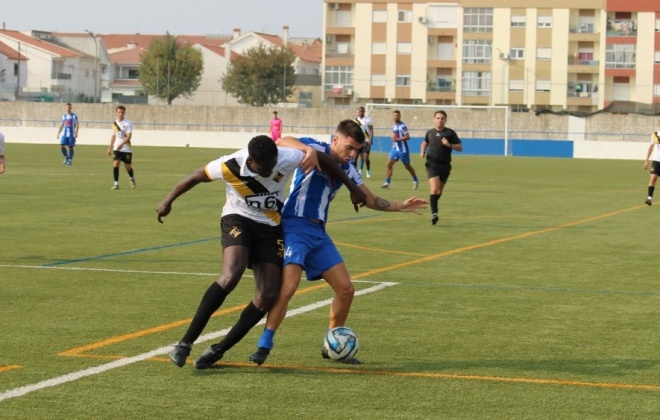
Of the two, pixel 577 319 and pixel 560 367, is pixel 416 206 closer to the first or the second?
pixel 560 367

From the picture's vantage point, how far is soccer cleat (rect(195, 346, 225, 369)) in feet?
27.5

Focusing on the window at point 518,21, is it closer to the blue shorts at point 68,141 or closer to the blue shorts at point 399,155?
the blue shorts at point 68,141

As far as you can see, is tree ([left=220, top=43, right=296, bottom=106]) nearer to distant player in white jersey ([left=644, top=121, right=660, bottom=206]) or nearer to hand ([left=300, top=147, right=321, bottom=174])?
distant player in white jersey ([left=644, top=121, right=660, bottom=206])

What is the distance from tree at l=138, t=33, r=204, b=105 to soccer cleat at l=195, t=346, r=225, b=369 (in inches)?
3960

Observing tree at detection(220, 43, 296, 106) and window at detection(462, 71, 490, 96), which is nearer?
window at detection(462, 71, 490, 96)

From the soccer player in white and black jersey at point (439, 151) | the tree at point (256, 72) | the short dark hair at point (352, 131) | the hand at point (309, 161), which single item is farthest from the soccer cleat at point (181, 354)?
the tree at point (256, 72)

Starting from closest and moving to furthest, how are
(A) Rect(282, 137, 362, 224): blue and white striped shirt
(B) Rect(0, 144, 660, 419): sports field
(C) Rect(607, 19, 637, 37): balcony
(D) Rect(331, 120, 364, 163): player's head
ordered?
(B) Rect(0, 144, 660, 419): sports field
(D) Rect(331, 120, 364, 163): player's head
(A) Rect(282, 137, 362, 224): blue and white striped shirt
(C) Rect(607, 19, 637, 37): balcony

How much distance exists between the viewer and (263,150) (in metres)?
8.26

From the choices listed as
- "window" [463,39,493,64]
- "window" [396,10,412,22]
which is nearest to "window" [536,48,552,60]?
"window" [463,39,493,64]

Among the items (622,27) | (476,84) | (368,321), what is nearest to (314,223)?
(368,321)

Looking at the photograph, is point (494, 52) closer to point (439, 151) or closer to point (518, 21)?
point (518, 21)

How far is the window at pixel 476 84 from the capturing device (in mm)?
100375

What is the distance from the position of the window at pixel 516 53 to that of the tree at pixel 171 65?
2769 cm

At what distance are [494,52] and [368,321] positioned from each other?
302ft
